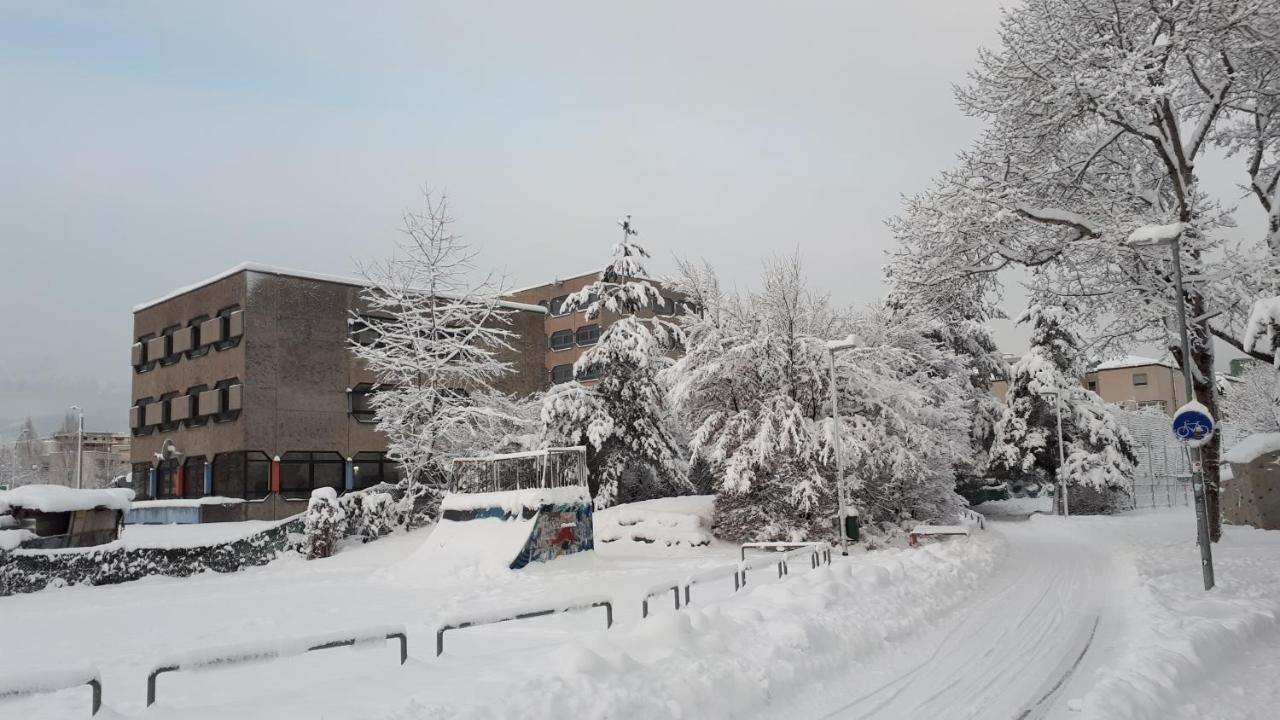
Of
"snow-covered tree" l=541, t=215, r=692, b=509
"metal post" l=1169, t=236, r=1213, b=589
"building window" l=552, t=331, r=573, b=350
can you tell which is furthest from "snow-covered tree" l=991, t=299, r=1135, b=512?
"metal post" l=1169, t=236, r=1213, b=589

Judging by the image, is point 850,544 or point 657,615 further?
point 850,544

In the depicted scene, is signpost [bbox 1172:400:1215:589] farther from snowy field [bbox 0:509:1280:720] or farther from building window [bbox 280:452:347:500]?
building window [bbox 280:452:347:500]

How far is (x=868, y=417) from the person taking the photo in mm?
27422

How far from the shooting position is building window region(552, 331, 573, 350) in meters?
66.2

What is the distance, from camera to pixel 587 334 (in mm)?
64312

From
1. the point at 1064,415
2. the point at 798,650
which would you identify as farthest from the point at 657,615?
the point at 1064,415

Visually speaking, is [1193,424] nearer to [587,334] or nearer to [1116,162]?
[1116,162]

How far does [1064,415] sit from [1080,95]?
31.3 metres

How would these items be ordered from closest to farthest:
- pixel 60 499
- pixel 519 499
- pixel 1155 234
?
pixel 1155 234, pixel 519 499, pixel 60 499

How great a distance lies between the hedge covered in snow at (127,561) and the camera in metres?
20.9

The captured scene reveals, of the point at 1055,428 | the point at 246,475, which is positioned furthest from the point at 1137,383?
the point at 246,475

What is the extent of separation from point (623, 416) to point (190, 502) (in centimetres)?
2331

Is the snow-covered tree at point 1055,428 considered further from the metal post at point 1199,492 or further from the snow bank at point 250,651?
the snow bank at point 250,651

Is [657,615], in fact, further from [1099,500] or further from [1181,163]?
[1099,500]
